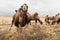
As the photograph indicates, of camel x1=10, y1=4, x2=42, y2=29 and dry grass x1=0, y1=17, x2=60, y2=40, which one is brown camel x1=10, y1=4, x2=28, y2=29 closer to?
camel x1=10, y1=4, x2=42, y2=29

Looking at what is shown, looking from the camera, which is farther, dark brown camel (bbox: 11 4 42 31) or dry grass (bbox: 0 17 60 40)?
dark brown camel (bbox: 11 4 42 31)

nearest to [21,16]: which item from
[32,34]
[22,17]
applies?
[22,17]

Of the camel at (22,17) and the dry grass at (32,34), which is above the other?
the camel at (22,17)

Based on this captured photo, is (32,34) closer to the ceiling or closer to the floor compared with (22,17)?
closer to the floor

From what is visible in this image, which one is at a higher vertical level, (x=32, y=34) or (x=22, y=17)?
(x=22, y=17)

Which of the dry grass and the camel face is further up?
the camel face

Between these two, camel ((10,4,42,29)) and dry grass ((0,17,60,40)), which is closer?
dry grass ((0,17,60,40))

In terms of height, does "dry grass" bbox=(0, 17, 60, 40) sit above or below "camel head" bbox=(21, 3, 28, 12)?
below

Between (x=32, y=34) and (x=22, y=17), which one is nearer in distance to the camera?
(x=22, y=17)

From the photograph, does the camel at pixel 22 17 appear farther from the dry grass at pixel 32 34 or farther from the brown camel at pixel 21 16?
the dry grass at pixel 32 34

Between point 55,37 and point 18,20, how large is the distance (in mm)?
1991

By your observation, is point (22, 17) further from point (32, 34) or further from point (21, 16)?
point (32, 34)

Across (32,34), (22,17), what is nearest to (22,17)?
(22,17)

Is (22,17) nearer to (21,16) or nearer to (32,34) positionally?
(21,16)
